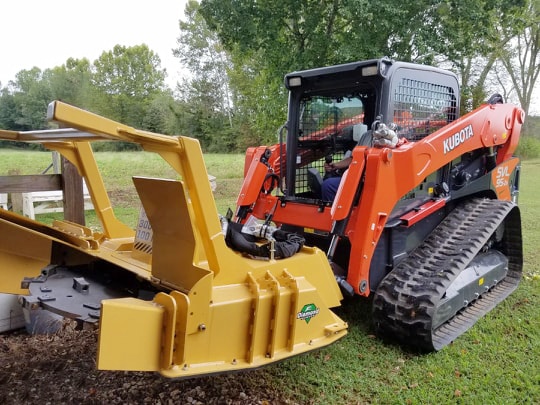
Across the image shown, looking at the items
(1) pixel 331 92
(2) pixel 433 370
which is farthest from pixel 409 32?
(2) pixel 433 370

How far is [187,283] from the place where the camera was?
270 centimetres

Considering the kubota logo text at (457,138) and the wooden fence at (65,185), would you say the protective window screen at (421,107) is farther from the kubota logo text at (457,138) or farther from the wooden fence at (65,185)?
the wooden fence at (65,185)

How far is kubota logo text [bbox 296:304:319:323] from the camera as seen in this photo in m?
2.87

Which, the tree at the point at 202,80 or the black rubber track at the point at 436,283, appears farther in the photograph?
the tree at the point at 202,80

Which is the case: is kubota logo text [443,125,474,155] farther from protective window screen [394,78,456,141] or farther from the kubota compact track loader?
protective window screen [394,78,456,141]

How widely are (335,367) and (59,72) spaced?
50247mm

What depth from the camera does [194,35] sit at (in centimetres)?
3878

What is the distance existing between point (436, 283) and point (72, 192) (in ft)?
11.1

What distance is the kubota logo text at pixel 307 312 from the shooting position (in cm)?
287

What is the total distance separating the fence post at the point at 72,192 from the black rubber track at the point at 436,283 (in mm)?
2960

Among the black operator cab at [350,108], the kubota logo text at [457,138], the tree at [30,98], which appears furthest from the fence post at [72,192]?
the tree at [30,98]

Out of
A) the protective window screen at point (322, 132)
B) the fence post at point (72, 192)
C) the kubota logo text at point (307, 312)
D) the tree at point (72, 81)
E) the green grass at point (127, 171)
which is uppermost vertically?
the tree at point (72, 81)

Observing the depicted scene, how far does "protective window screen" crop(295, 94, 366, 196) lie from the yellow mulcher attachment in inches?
63.5

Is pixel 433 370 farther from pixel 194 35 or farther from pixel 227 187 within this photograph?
pixel 194 35
